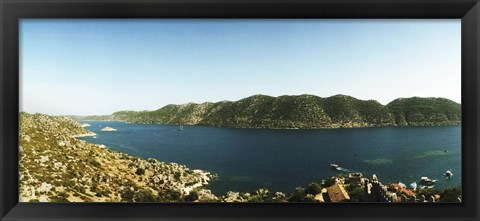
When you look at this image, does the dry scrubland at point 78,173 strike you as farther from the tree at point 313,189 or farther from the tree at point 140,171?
the tree at point 313,189

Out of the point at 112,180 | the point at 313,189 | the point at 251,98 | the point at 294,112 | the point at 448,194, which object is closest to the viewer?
the point at 448,194

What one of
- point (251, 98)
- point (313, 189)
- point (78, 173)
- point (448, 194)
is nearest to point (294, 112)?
point (251, 98)

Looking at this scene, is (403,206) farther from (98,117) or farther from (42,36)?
(42,36)

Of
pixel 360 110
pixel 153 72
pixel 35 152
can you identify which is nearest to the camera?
pixel 35 152

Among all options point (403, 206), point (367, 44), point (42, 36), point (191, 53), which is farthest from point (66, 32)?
point (367, 44)

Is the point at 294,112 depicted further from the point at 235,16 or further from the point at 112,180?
the point at 235,16
